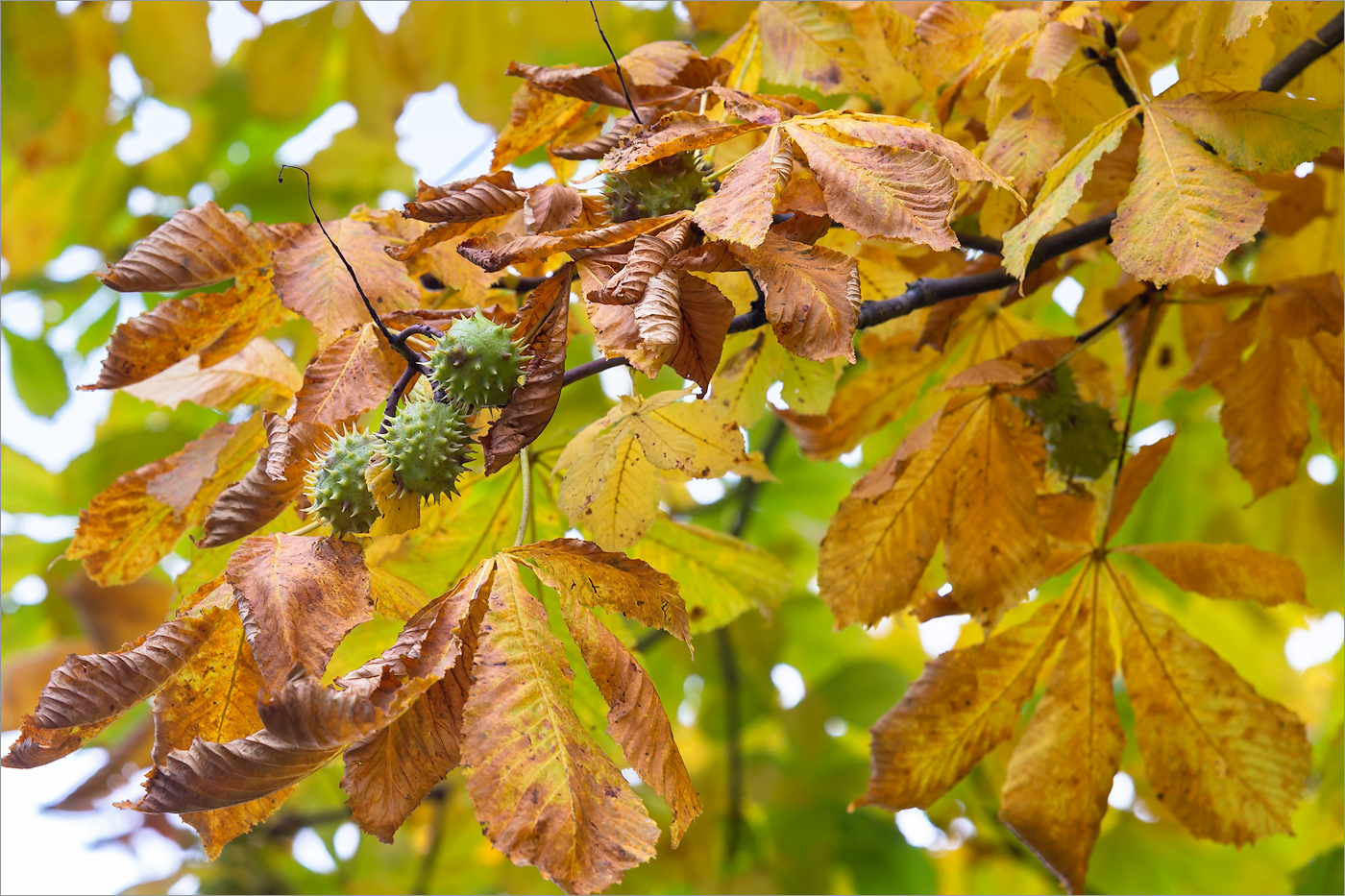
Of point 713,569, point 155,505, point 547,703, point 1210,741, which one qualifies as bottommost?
point 1210,741

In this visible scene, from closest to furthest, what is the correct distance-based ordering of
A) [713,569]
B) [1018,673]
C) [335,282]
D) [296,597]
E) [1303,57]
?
[296,597]
[335,282]
[1303,57]
[1018,673]
[713,569]

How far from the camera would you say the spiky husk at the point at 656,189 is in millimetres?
1003

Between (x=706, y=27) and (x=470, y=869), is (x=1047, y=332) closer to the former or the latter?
(x=706, y=27)

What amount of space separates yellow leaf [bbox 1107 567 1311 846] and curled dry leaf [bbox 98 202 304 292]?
1.22 m

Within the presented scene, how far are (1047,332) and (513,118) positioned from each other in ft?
3.21

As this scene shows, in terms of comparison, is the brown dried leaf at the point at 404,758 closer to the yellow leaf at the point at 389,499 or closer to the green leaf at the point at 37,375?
the yellow leaf at the point at 389,499

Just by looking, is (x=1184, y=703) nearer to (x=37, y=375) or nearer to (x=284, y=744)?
(x=284, y=744)

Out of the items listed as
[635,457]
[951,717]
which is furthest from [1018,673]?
[635,457]

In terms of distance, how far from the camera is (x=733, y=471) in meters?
1.21

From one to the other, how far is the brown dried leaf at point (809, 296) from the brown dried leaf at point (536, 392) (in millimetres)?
178

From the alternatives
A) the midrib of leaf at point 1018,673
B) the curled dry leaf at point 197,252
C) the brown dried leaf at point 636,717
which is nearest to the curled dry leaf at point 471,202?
the curled dry leaf at point 197,252

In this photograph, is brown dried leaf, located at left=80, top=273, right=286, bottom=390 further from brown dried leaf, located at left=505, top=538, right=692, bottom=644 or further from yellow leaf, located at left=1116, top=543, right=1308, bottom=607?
yellow leaf, located at left=1116, top=543, right=1308, bottom=607

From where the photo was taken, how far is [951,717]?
1.29 m

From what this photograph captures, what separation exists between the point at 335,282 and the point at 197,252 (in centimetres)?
16
